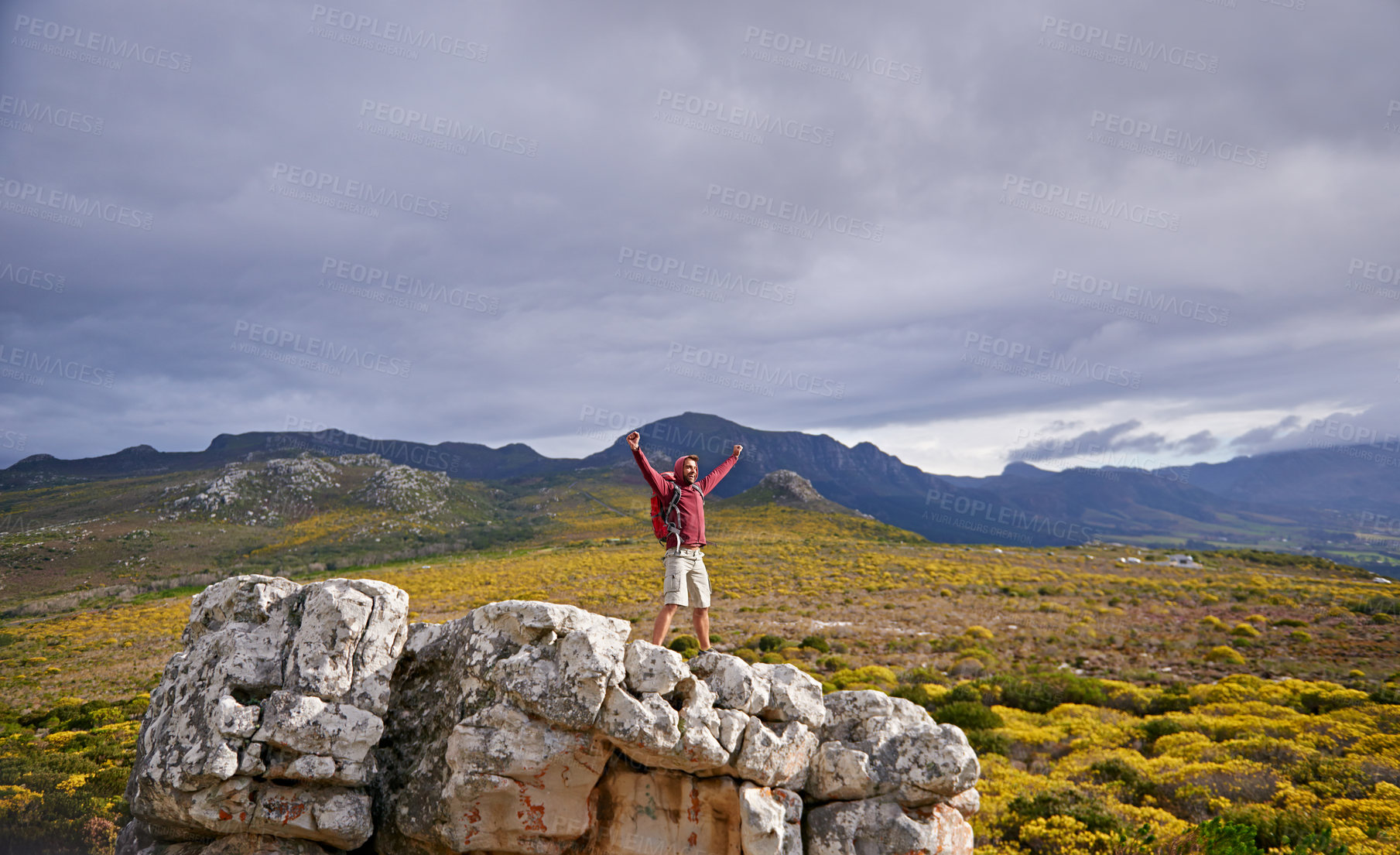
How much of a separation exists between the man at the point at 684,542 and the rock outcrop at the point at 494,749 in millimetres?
1101

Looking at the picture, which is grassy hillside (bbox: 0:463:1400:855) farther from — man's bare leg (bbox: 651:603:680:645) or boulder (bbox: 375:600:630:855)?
boulder (bbox: 375:600:630:855)

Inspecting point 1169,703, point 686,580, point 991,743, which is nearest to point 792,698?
point 686,580

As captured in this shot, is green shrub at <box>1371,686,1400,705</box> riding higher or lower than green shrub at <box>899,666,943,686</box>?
higher

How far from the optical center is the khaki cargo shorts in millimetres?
9922

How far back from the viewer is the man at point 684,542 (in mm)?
9836

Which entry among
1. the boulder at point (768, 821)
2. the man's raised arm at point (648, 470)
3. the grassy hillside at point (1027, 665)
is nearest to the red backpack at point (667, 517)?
Answer: the man's raised arm at point (648, 470)

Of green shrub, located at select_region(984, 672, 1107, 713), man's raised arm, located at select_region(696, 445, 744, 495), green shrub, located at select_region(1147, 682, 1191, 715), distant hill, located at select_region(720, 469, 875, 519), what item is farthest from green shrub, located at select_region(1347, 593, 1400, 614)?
distant hill, located at select_region(720, 469, 875, 519)

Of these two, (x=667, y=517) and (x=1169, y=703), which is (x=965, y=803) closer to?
(x=667, y=517)

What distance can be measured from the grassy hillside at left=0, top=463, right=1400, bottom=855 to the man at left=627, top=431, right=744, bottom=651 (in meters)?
8.31

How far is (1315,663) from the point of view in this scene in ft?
88.6

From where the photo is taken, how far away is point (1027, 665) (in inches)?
1059

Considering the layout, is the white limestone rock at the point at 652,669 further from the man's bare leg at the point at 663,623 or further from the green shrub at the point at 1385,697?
the green shrub at the point at 1385,697

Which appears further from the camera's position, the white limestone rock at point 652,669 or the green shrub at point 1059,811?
the green shrub at point 1059,811

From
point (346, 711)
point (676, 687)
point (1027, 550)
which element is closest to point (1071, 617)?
point (676, 687)
